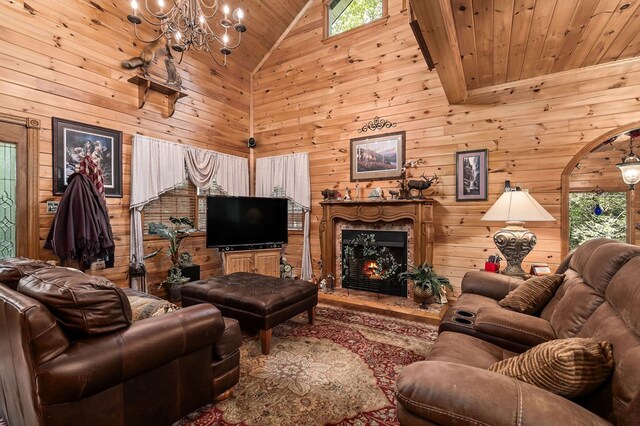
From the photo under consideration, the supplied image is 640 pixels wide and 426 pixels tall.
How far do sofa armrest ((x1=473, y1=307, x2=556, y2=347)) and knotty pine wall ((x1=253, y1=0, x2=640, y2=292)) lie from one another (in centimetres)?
228

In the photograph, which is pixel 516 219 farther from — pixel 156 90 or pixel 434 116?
pixel 156 90

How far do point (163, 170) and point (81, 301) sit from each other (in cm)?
347

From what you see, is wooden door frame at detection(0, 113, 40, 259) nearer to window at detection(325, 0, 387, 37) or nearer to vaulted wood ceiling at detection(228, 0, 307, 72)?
vaulted wood ceiling at detection(228, 0, 307, 72)

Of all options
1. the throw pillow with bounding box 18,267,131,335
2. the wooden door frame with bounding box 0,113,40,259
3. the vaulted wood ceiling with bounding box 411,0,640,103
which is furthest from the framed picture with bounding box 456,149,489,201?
the wooden door frame with bounding box 0,113,40,259

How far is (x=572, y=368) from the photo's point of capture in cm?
106

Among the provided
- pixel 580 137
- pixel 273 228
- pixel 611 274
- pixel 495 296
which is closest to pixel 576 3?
pixel 580 137

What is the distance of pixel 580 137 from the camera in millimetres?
3402

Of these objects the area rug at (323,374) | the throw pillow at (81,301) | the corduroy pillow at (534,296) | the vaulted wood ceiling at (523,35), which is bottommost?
the area rug at (323,374)

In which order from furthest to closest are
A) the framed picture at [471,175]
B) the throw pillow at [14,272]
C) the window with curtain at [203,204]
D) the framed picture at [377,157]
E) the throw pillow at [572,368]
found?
the window with curtain at [203,204]
the framed picture at [377,157]
the framed picture at [471,175]
the throw pillow at [14,272]
the throw pillow at [572,368]

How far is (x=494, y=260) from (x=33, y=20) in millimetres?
5692

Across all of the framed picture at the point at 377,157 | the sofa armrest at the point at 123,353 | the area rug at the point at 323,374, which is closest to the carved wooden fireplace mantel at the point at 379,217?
the framed picture at the point at 377,157

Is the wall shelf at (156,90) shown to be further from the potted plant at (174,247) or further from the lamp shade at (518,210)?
the lamp shade at (518,210)

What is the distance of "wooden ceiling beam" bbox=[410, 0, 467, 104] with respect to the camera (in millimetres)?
2156

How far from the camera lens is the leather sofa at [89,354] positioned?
1.20 m
